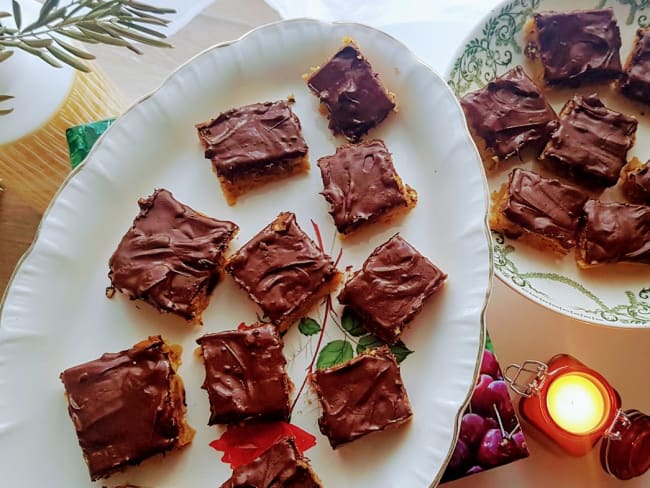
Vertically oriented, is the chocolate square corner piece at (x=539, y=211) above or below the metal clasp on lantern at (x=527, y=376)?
above

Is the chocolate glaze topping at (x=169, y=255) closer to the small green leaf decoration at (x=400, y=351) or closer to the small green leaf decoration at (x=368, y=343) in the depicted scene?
the small green leaf decoration at (x=368, y=343)

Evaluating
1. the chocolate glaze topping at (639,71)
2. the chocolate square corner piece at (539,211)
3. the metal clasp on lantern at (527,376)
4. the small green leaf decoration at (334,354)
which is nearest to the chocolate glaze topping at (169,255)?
the small green leaf decoration at (334,354)

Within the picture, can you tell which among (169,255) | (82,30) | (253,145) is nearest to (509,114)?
(253,145)

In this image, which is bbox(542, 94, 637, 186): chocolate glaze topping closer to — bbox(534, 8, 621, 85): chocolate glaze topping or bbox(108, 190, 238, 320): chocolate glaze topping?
bbox(534, 8, 621, 85): chocolate glaze topping

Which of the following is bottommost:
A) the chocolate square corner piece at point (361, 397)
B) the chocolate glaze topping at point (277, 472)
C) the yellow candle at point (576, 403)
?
the yellow candle at point (576, 403)

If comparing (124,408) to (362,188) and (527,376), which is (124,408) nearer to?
(362,188)

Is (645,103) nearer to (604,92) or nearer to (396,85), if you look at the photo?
(604,92)
